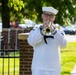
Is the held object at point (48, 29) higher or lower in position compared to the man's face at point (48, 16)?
lower

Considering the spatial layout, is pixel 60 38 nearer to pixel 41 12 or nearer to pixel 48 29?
pixel 48 29

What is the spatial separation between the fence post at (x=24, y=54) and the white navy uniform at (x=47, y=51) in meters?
2.25

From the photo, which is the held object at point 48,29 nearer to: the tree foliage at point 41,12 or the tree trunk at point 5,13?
the tree foliage at point 41,12

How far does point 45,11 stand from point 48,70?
823 mm

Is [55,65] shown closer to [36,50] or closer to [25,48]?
[36,50]

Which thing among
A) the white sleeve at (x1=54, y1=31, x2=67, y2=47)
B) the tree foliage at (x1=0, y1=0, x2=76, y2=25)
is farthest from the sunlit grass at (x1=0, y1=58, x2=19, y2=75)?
the tree foliage at (x1=0, y1=0, x2=76, y2=25)

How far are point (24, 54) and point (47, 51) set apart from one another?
8.00 ft

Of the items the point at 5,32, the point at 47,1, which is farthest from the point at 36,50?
the point at 47,1

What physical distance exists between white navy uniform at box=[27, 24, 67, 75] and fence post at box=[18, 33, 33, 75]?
2245 millimetres

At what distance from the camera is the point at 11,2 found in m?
11.2

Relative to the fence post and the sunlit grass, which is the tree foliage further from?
the fence post

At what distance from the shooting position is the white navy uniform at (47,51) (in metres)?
4.87

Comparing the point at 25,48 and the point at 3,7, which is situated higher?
the point at 3,7

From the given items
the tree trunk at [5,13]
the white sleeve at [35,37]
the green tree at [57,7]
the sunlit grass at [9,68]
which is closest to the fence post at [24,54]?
the sunlit grass at [9,68]
